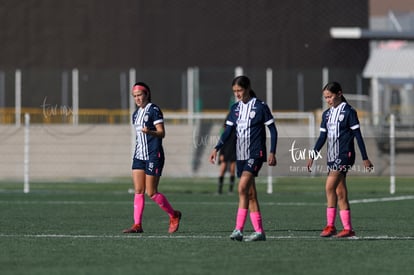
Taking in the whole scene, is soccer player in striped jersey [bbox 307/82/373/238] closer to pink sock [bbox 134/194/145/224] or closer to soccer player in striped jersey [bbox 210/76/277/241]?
soccer player in striped jersey [bbox 210/76/277/241]

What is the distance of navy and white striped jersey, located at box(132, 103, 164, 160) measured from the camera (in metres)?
16.1

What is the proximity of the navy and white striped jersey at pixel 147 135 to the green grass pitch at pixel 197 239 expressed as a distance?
3.53ft

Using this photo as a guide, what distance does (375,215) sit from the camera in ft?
65.8

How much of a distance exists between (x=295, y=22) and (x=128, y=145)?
10.8 metres

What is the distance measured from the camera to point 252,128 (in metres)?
14.7

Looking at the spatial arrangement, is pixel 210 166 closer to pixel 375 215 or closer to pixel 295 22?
pixel 295 22

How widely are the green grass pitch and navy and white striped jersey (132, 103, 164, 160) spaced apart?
1076 millimetres

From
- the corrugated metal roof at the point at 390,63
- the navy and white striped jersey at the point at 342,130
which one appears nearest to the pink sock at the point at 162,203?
the navy and white striped jersey at the point at 342,130

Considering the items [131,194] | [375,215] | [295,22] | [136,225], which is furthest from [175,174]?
[136,225]

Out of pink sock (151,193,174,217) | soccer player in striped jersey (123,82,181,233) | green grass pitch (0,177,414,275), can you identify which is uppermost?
soccer player in striped jersey (123,82,181,233)

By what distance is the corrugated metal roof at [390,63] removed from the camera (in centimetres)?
4631

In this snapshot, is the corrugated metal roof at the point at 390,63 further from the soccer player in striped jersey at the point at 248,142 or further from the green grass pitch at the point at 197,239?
the soccer player in striped jersey at the point at 248,142

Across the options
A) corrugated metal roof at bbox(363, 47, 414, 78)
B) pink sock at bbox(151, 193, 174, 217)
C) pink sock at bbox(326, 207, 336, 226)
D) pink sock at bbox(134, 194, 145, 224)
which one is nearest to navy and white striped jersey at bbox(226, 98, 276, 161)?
pink sock at bbox(326, 207, 336, 226)

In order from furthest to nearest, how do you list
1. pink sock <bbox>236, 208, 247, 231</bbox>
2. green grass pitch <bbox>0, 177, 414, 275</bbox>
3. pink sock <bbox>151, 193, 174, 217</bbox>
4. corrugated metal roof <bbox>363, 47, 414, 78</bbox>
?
1. corrugated metal roof <bbox>363, 47, 414, 78</bbox>
2. pink sock <bbox>151, 193, 174, 217</bbox>
3. pink sock <bbox>236, 208, 247, 231</bbox>
4. green grass pitch <bbox>0, 177, 414, 275</bbox>
